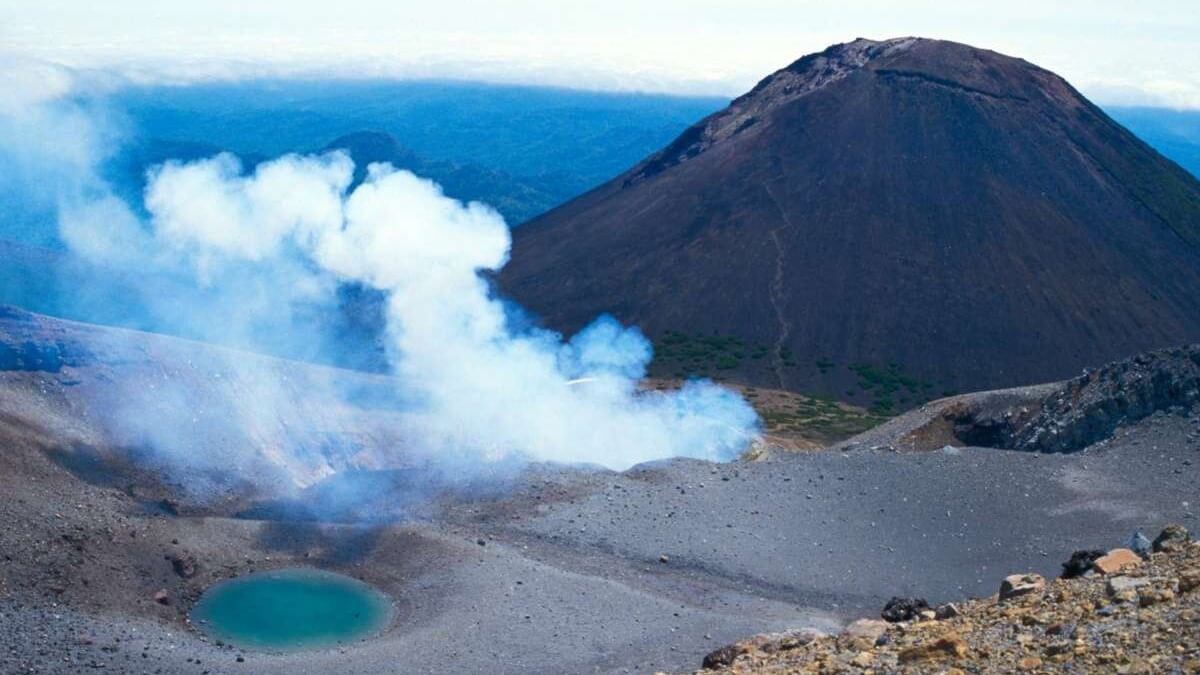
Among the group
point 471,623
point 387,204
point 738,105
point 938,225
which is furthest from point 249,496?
point 738,105

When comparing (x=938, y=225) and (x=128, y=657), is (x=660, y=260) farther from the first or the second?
(x=128, y=657)

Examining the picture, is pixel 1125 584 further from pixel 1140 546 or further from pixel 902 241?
pixel 902 241

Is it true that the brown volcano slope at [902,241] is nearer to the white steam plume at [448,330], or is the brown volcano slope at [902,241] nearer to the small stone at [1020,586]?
the white steam plume at [448,330]

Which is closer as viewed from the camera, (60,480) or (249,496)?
(60,480)

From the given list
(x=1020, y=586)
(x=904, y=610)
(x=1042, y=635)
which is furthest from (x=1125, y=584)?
(x=904, y=610)

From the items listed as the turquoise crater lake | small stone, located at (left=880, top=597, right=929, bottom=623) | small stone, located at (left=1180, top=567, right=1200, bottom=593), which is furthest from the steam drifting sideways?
small stone, located at (left=1180, top=567, right=1200, bottom=593)

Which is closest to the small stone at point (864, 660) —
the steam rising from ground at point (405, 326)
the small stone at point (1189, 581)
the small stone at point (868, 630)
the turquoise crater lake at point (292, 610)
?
the small stone at point (868, 630)

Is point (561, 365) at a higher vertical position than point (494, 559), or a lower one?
higher
